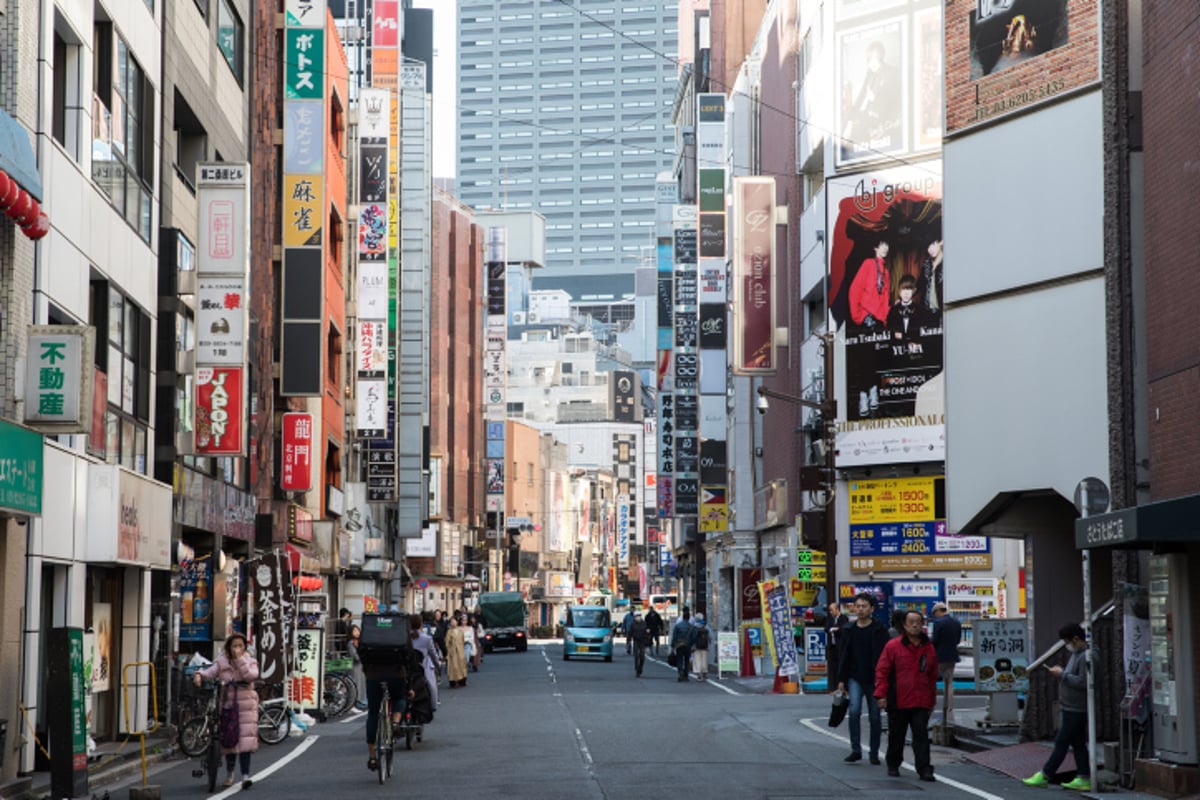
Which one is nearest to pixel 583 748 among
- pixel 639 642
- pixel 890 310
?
pixel 890 310

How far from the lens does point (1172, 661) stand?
1767 centimetres

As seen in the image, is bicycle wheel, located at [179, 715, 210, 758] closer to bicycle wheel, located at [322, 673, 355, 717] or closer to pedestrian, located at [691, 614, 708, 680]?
bicycle wheel, located at [322, 673, 355, 717]

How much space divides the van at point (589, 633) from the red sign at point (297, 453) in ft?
75.3

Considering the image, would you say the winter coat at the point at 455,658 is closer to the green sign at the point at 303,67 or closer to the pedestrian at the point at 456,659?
the pedestrian at the point at 456,659

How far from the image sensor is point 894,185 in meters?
46.4

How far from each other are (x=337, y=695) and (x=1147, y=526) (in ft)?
60.4

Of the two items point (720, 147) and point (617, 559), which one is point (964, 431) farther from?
point (617, 559)

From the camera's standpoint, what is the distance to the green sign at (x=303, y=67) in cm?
4622

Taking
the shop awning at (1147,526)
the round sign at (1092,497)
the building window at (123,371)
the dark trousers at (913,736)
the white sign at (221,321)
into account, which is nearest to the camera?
the shop awning at (1147,526)

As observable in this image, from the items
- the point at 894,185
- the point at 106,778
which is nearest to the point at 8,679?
the point at 106,778

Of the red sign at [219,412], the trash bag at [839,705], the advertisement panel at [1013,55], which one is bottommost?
the trash bag at [839,705]

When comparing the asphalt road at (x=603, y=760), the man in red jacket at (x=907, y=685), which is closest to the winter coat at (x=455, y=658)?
the asphalt road at (x=603, y=760)

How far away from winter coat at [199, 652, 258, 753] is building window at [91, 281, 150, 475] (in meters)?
6.25

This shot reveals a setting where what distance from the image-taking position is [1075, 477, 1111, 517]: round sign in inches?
746
